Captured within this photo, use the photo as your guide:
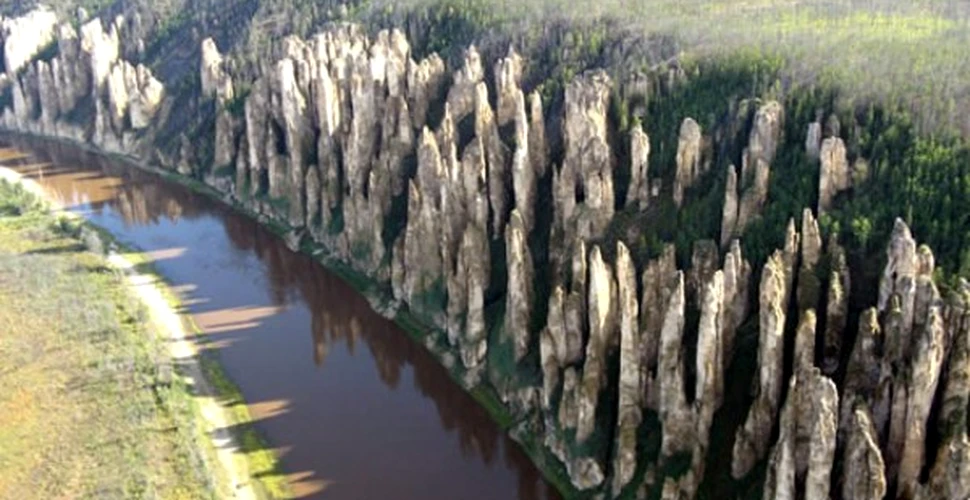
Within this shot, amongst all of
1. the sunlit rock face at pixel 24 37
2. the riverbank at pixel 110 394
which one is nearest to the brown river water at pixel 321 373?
the riverbank at pixel 110 394

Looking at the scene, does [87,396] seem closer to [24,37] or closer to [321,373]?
[321,373]

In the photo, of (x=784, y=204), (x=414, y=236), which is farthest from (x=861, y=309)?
(x=414, y=236)

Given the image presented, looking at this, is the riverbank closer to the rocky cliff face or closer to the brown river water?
the brown river water

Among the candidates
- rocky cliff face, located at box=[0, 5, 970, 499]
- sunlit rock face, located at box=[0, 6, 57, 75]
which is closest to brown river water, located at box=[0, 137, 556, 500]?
rocky cliff face, located at box=[0, 5, 970, 499]

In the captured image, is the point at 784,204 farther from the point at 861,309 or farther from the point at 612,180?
the point at 612,180

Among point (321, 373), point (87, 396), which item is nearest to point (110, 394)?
point (87, 396)

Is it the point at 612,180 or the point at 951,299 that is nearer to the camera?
the point at 951,299
